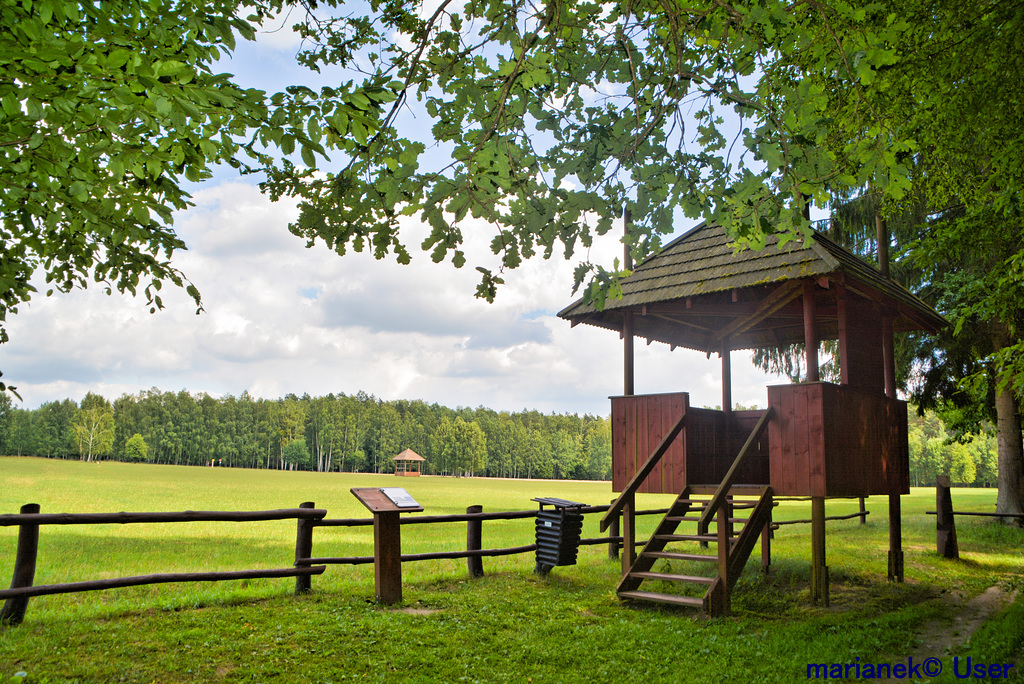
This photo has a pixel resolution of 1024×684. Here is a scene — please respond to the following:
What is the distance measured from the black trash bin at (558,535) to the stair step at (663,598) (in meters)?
1.61

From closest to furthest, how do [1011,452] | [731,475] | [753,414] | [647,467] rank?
[731,475], [647,467], [753,414], [1011,452]

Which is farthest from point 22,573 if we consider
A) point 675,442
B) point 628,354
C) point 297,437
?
point 297,437

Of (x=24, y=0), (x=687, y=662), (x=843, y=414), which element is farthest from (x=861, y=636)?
(x=24, y=0)

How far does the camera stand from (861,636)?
24.7ft

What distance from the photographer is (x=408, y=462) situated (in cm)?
10481

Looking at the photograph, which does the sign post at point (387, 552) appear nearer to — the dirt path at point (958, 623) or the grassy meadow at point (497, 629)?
the grassy meadow at point (497, 629)

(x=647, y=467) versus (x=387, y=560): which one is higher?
(x=647, y=467)

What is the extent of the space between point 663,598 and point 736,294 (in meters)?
4.41

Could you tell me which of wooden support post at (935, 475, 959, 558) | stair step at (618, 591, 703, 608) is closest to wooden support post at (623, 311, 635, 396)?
stair step at (618, 591, 703, 608)

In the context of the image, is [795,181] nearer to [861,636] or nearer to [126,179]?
[861,636]

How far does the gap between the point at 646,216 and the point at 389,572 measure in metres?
5.67

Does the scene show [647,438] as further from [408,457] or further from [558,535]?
[408,457]

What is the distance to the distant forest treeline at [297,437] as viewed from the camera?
3890 inches

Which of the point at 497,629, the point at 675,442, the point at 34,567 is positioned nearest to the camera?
the point at 34,567
